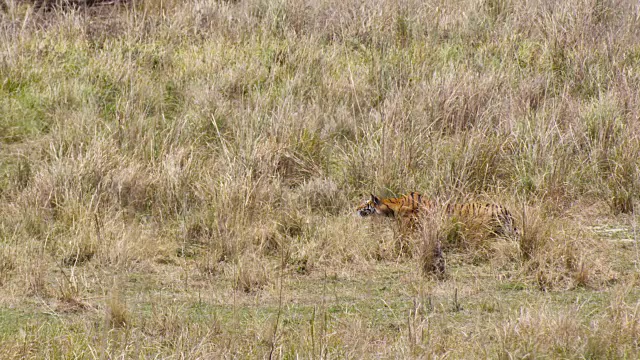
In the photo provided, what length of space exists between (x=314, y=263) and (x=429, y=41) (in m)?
4.64

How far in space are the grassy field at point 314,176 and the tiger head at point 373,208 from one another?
0.26 feet

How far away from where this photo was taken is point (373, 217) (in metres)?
6.88

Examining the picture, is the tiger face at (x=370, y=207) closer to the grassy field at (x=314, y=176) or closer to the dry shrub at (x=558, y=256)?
the grassy field at (x=314, y=176)

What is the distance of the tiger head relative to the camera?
679cm

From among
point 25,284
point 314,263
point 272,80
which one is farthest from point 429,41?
point 25,284

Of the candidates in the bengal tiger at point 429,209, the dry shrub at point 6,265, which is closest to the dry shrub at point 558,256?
the bengal tiger at point 429,209

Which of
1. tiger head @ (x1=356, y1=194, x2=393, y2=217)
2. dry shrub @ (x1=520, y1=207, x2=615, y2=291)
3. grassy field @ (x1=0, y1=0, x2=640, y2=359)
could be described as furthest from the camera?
tiger head @ (x1=356, y1=194, x2=393, y2=217)

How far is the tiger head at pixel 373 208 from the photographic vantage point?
22.3ft

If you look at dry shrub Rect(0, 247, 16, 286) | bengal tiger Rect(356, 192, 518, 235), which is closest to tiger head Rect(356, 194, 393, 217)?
bengal tiger Rect(356, 192, 518, 235)

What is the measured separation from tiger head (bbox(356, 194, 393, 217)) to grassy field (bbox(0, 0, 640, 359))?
8 cm

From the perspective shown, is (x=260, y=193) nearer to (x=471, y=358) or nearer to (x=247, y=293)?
(x=247, y=293)

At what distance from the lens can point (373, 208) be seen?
22.6 feet

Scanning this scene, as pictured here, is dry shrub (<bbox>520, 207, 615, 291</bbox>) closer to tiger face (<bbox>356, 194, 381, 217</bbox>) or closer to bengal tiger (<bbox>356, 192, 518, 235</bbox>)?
bengal tiger (<bbox>356, 192, 518, 235</bbox>)

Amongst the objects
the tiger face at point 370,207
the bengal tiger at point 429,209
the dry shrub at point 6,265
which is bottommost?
the dry shrub at point 6,265
